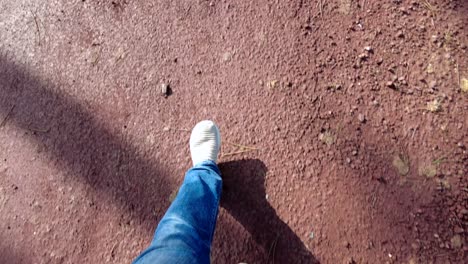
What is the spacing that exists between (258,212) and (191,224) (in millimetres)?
403

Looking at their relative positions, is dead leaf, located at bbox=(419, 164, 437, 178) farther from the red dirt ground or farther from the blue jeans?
the blue jeans

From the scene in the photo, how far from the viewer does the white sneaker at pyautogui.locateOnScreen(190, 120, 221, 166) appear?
5.53 ft

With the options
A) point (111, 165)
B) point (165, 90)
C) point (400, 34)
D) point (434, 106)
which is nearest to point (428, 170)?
point (434, 106)

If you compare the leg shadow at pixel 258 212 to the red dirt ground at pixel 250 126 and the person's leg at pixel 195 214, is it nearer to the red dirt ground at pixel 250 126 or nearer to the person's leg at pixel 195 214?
the red dirt ground at pixel 250 126

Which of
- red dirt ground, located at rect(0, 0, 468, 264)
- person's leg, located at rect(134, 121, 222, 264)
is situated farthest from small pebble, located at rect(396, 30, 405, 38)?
person's leg, located at rect(134, 121, 222, 264)

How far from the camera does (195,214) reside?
4.95ft

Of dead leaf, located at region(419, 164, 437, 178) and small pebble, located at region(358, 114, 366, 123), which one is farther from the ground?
small pebble, located at region(358, 114, 366, 123)

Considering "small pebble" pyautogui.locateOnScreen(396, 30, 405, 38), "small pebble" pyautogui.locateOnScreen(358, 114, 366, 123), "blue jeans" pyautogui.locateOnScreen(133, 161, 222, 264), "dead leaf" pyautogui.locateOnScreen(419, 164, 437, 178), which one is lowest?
"blue jeans" pyautogui.locateOnScreen(133, 161, 222, 264)

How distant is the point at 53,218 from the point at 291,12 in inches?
75.7

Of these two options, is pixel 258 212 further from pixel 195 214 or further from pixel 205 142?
pixel 205 142

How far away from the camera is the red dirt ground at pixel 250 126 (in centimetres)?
158

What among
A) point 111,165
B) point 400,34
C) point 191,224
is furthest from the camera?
point 111,165

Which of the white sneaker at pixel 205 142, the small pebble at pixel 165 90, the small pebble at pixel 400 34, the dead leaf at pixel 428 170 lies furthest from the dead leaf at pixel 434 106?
the small pebble at pixel 165 90

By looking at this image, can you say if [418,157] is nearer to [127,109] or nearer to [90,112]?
[127,109]
